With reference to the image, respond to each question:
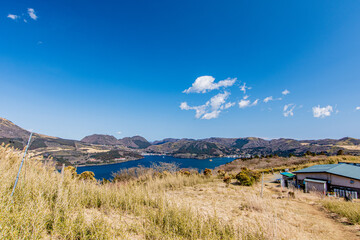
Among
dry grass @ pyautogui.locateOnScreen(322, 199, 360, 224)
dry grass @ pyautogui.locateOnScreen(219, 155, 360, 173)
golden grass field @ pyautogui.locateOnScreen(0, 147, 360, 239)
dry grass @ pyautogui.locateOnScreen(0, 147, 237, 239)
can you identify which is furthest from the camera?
dry grass @ pyautogui.locateOnScreen(219, 155, 360, 173)

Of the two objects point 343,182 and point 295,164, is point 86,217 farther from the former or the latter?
point 295,164

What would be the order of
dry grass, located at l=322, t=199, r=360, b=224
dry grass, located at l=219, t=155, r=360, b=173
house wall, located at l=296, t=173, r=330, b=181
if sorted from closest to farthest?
dry grass, located at l=322, t=199, r=360, b=224, house wall, located at l=296, t=173, r=330, b=181, dry grass, located at l=219, t=155, r=360, b=173

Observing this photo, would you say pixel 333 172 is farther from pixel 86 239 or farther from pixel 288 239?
pixel 86 239

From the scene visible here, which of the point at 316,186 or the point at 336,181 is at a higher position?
the point at 336,181

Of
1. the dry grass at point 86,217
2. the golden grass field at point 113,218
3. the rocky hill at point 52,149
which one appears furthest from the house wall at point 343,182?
the rocky hill at point 52,149

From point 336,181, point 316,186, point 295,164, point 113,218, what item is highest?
point 113,218

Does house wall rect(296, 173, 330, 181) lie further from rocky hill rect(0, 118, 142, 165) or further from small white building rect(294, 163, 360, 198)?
→ rocky hill rect(0, 118, 142, 165)

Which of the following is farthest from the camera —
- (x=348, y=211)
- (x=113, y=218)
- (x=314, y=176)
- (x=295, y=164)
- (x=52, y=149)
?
(x=52, y=149)

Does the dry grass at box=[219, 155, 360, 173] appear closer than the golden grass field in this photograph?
No

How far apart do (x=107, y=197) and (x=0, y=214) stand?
2.59 meters

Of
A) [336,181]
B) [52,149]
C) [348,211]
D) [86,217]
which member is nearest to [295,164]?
[336,181]

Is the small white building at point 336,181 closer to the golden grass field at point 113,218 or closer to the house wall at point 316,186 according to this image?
the house wall at point 316,186

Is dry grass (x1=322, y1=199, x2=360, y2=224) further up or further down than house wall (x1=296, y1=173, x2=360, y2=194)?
further up

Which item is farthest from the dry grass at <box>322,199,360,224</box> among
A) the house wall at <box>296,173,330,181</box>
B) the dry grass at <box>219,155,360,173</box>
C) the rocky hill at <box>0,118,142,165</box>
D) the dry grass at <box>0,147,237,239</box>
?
the dry grass at <box>219,155,360,173</box>
